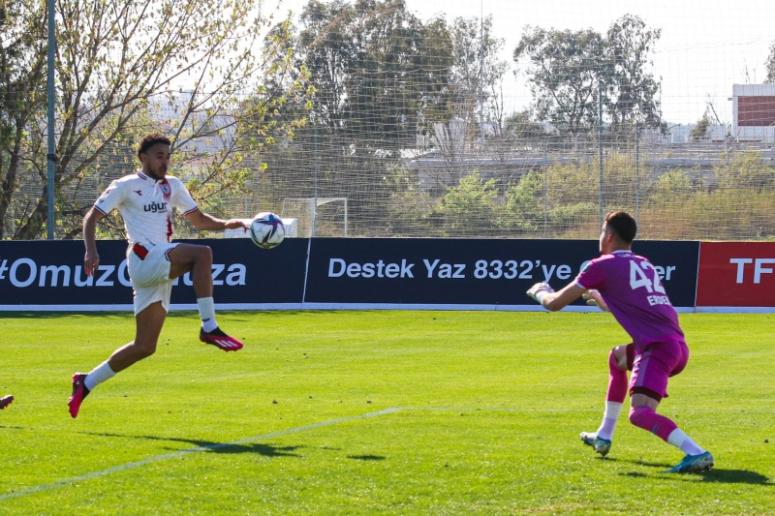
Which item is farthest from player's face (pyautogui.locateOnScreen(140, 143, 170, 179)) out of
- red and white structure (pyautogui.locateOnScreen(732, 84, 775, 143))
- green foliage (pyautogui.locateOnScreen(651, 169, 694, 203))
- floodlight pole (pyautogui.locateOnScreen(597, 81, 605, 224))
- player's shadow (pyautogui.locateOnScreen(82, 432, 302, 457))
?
red and white structure (pyautogui.locateOnScreen(732, 84, 775, 143))

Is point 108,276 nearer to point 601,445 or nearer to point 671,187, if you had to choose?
point 671,187

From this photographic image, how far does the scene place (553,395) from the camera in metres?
12.4

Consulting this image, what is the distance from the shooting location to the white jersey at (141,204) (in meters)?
10.3

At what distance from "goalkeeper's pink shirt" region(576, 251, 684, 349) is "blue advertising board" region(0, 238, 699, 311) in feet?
56.3

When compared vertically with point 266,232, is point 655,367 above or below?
below

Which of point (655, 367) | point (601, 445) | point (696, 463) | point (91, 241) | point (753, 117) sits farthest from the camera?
point (753, 117)

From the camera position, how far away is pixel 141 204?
10.4 meters

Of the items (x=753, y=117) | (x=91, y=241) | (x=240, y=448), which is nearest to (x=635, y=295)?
(x=240, y=448)

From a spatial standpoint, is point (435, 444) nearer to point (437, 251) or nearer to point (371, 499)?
point (371, 499)

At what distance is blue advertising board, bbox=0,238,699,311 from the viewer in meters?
25.5

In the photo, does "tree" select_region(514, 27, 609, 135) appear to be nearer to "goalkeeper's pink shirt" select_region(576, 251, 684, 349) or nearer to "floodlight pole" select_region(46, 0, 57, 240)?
"floodlight pole" select_region(46, 0, 57, 240)

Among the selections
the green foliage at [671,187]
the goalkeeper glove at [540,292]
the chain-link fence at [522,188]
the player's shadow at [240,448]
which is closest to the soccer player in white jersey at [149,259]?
the player's shadow at [240,448]

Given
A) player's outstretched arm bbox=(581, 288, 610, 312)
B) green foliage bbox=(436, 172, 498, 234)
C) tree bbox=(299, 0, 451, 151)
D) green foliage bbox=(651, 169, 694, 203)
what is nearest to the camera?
player's outstretched arm bbox=(581, 288, 610, 312)

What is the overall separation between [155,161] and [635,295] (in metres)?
4.26
